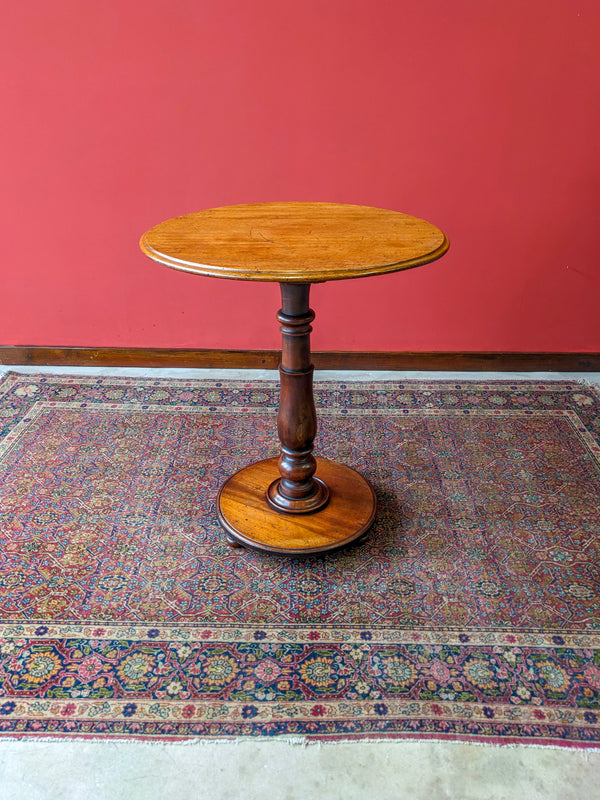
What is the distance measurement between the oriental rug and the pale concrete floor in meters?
0.04

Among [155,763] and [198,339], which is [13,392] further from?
[155,763]

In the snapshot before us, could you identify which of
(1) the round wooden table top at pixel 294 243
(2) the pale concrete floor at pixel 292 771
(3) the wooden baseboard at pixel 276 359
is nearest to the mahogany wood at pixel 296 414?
(1) the round wooden table top at pixel 294 243

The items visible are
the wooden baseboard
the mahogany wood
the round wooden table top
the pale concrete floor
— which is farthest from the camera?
the wooden baseboard

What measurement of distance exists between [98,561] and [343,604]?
0.82 m

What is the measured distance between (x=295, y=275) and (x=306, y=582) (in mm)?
1003

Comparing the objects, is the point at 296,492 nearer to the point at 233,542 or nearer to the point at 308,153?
the point at 233,542

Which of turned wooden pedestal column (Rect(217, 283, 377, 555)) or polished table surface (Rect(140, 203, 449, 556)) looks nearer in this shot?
polished table surface (Rect(140, 203, 449, 556))

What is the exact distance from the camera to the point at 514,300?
3285 millimetres

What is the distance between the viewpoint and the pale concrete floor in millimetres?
1489

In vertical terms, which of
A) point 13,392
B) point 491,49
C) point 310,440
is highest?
point 491,49

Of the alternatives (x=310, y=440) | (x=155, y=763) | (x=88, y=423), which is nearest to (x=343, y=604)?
(x=310, y=440)

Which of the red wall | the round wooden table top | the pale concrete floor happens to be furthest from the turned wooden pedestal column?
the red wall

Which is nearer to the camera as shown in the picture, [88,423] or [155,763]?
[155,763]

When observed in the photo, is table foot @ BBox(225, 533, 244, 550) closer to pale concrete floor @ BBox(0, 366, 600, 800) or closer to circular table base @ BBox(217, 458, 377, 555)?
circular table base @ BBox(217, 458, 377, 555)
